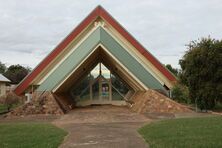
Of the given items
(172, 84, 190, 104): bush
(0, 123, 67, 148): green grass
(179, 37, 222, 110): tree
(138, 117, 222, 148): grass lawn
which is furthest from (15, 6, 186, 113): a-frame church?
(138, 117, 222, 148): grass lawn

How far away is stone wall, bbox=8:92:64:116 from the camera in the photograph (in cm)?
1983

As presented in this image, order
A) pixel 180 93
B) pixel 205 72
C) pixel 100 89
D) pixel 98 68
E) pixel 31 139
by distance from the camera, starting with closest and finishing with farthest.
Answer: pixel 31 139, pixel 205 72, pixel 180 93, pixel 100 89, pixel 98 68

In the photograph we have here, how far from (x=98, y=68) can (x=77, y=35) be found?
23.5ft

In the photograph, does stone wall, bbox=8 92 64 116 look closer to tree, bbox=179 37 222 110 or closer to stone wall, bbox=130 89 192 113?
stone wall, bbox=130 89 192 113

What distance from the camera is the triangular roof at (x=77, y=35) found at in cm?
2477

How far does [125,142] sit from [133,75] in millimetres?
11548

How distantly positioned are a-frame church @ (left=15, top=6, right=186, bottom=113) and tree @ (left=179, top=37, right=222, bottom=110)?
9.96 feet

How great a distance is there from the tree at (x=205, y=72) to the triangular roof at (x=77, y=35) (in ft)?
17.0

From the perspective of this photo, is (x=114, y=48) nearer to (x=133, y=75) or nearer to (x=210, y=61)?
(x=133, y=75)

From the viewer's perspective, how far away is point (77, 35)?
994 inches

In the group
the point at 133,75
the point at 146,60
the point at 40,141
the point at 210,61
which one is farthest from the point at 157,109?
the point at 40,141

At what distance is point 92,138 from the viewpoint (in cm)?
1059

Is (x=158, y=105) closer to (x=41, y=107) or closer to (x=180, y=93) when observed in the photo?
(x=180, y=93)

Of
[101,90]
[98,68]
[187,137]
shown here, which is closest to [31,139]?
Result: [187,137]
